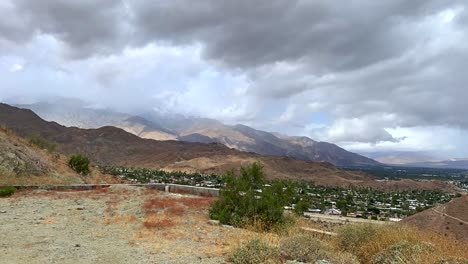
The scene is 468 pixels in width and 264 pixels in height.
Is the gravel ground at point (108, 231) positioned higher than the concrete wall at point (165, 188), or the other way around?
the concrete wall at point (165, 188)

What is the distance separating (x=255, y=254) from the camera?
405 inches

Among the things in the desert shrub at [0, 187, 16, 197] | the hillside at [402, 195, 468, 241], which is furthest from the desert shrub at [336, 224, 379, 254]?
the desert shrub at [0, 187, 16, 197]

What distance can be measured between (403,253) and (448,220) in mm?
11797

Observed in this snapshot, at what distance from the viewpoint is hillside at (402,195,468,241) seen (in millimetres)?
19422

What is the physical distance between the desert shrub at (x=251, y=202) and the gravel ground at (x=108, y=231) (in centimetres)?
95

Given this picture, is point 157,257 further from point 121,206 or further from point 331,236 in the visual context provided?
point 121,206

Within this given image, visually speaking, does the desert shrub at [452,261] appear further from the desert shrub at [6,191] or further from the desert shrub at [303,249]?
the desert shrub at [6,191]

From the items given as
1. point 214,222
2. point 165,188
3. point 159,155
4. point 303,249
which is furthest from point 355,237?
point 159,155

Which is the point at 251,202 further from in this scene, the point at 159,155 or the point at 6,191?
the point at 159,155

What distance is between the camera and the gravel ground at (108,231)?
10633 millimetres

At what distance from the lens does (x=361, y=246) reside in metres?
13.5

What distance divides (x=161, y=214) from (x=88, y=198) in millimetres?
5988

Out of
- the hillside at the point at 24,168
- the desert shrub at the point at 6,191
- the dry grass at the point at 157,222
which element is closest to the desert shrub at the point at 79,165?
the hillside at the point at 24,168

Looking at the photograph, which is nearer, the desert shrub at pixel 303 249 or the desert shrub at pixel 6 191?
the desert shrub at pixel 303 249
